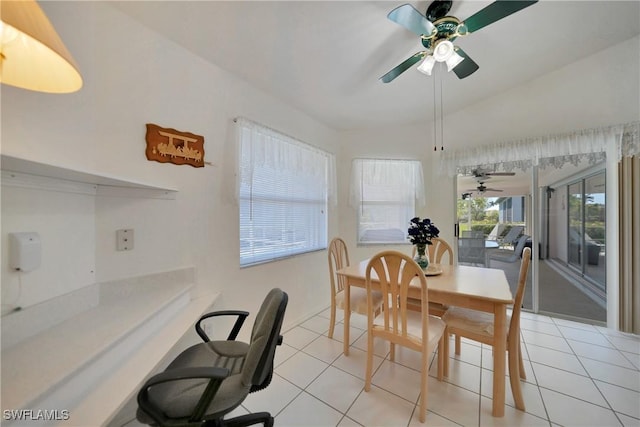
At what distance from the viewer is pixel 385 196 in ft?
11.4

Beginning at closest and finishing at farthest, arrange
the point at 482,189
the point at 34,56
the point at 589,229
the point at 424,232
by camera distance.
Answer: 1. the point at 34,56
2. the point at 424,232
3. the point at 589,229
4. the point at 482,189

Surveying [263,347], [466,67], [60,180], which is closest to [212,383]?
[263,347]

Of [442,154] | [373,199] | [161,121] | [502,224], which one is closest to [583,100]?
[442,154]

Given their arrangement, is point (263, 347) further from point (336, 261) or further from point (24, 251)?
point (336, 261)

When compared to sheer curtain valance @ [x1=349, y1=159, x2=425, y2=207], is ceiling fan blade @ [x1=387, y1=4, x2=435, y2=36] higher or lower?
higher

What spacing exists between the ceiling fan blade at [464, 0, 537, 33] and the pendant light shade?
187 cm

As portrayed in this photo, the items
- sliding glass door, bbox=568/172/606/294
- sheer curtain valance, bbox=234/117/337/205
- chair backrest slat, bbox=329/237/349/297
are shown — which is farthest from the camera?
sliding glass door, bbox=568/172/606/294

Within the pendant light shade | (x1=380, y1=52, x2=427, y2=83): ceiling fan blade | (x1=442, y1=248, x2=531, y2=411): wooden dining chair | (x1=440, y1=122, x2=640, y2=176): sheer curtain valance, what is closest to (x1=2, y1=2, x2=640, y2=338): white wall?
(x1=440, y1=122, x2=640, y2=176): sheer curtain valance

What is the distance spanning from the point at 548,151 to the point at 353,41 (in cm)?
245

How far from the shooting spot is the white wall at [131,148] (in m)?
1.08

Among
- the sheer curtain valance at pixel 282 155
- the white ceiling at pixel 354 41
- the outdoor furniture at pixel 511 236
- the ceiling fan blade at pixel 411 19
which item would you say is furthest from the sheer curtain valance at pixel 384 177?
the ceiling fan blade at pixel 411 19

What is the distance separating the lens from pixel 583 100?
2350 mm

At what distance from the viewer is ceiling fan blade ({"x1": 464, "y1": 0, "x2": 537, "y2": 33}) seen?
1.17 metres

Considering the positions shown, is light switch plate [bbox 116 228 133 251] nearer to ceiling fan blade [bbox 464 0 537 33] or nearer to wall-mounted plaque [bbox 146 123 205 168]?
wall-mounted plaque [bbox 146 123 205 168]
